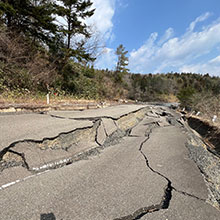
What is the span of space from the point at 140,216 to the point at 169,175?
117cm

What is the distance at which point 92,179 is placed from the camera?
6.88 feet

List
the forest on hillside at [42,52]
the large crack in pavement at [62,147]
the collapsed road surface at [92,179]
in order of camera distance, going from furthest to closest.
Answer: the forest on hillside at [42,52] < the large crack in pavement at [62,147] < the collapsed road surface at [92,179]

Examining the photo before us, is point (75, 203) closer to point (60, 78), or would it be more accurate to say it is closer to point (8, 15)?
point (60, 78)

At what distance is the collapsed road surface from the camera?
1515mm

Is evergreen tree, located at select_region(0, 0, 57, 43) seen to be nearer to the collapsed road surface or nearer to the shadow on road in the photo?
the collapsed road surface

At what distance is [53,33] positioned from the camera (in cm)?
1077

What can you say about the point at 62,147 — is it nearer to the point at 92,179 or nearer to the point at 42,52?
the point at 92,179

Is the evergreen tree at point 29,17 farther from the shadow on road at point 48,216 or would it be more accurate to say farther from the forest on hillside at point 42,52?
the shadow on road at point 48,216

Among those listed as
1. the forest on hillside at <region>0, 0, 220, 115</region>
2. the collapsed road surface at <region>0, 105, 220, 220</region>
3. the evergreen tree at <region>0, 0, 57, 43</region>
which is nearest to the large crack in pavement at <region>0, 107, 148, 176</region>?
the collapsed road surface at <region>0, 105, 220, 220</region>

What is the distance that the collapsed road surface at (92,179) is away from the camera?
4.97 ft

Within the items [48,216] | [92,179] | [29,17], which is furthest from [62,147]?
[29,17]

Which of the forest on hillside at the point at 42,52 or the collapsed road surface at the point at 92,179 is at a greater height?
the forest on hillside at the point at 42,52

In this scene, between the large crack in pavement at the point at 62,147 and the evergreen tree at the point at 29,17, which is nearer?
the large crack in pavement at the point at 62,147

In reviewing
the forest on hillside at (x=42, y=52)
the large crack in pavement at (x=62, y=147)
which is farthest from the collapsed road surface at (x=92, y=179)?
the forest on hillside at (x=42, y=52)
